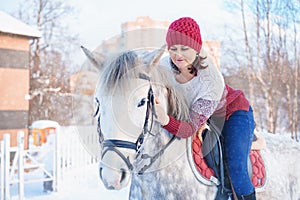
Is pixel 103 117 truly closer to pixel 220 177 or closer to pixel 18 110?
pixel 220 177

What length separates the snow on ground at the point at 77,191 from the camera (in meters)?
5.29

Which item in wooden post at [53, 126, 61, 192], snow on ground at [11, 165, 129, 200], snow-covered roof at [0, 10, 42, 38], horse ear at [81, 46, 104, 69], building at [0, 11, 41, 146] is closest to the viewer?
horse ear at [81, 46, 104, 69]

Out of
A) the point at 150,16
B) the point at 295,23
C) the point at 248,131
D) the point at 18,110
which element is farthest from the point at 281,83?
the point at 248,131

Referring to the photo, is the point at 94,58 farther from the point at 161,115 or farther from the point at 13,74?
the point at 13,74

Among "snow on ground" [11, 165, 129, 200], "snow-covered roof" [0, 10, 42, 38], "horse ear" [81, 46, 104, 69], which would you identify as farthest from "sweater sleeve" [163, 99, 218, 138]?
"snow-covered roof" [0, 10, 42, 38]

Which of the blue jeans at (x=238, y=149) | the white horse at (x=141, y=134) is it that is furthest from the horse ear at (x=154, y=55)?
the blue jeans at (x=238, y=149)

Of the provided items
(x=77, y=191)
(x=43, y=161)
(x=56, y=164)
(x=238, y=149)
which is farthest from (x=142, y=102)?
(x=43, y=161)

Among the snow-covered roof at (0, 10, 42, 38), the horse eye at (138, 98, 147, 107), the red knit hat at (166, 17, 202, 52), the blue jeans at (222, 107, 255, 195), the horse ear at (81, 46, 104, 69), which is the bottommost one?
the blue jeans at (222, 107, 255, 195)

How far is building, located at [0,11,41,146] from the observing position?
25.7ft

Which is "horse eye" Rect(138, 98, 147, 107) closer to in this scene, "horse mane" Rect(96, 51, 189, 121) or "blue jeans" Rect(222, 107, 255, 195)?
"horse mane" Rect(96, 51, 189, 121)

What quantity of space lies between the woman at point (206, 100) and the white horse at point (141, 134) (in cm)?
8

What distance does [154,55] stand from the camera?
139cm

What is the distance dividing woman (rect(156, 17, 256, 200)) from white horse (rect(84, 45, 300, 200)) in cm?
8

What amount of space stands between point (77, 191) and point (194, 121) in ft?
15.5
